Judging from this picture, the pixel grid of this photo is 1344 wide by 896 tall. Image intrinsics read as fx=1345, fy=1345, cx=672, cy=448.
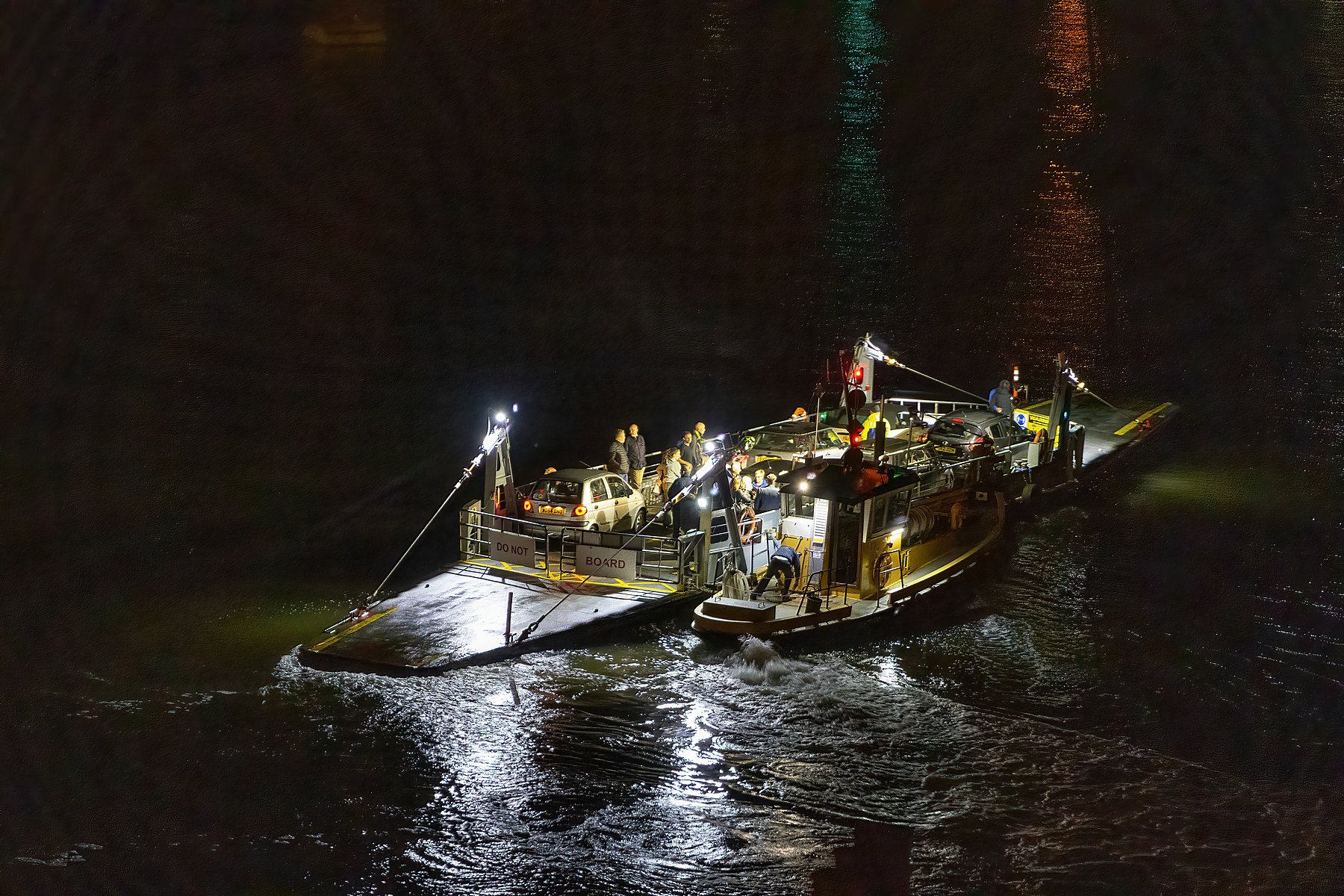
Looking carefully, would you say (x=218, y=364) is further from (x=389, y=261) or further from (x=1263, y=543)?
(x=1263, y=543)

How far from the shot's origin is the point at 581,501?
23188 millimetres

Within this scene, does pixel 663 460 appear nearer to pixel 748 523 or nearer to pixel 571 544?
pixel 748 523

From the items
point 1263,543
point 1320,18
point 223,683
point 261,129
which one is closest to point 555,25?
point 261,129

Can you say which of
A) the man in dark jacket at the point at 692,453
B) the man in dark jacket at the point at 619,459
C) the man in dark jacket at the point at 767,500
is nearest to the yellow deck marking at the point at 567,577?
the man in dark jacket at the point at 767,500

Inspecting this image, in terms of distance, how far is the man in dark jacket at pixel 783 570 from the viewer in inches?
865

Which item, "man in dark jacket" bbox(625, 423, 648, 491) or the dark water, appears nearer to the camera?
the dark water

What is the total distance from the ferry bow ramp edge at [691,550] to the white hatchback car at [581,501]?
0.03 m

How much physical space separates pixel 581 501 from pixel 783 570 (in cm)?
369

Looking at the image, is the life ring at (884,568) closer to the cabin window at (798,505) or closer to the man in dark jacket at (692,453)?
the cabin window at (798,505)

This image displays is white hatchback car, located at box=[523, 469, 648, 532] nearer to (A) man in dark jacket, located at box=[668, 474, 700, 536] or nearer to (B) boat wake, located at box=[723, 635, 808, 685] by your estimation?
(A) man in dark jacket, located at box=[668, 474, 700, 536]

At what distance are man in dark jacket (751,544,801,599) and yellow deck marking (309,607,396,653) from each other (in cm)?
605

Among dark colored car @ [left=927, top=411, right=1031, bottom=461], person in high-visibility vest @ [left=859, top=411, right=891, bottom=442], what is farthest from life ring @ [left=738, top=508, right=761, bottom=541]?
dark colored car @ [left=927, top=411, right=1031, bottom=461]

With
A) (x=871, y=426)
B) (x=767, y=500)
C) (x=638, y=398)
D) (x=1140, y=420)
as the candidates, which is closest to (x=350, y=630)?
(x=767, y=500)

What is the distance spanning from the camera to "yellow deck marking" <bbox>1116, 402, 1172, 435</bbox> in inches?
1471
